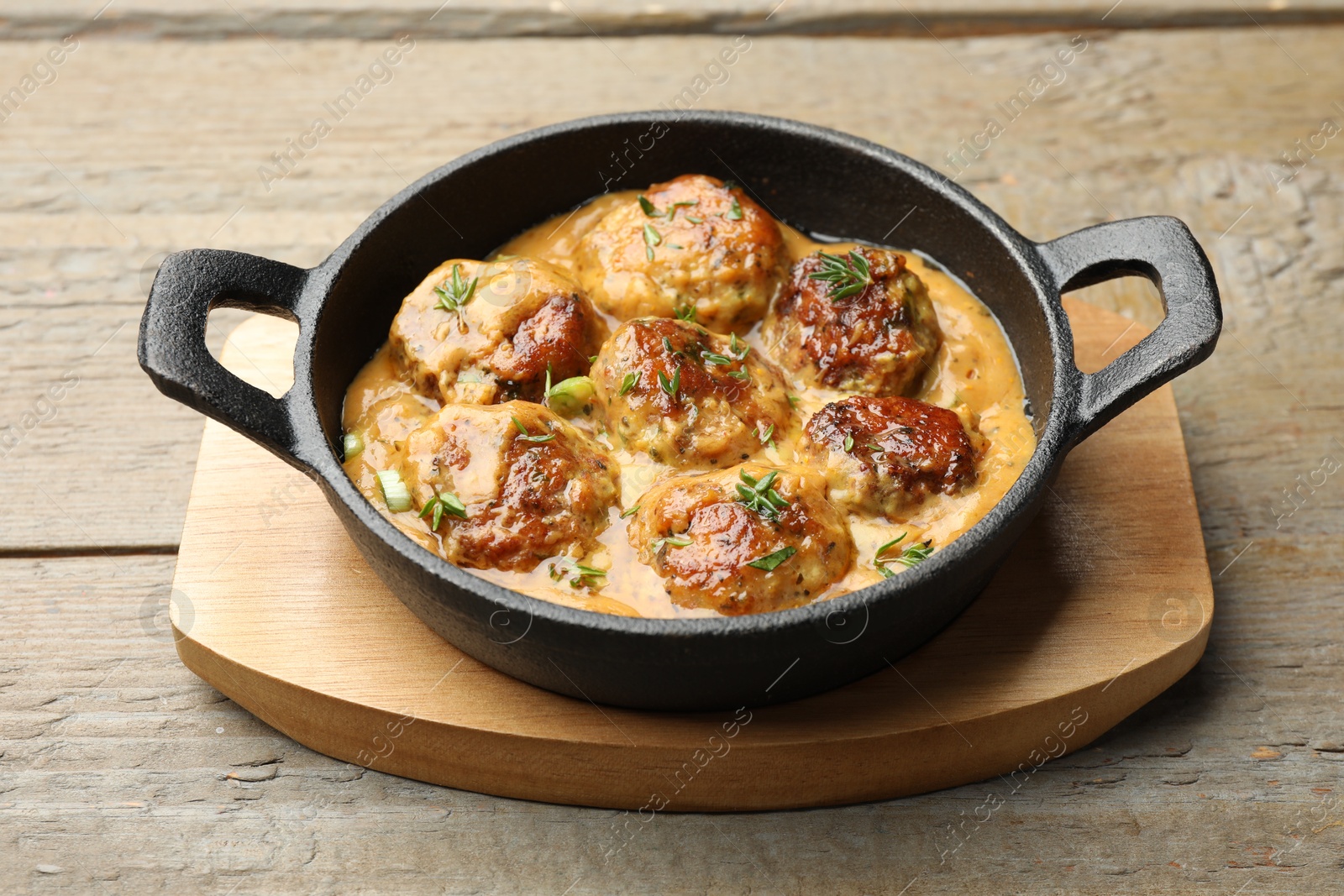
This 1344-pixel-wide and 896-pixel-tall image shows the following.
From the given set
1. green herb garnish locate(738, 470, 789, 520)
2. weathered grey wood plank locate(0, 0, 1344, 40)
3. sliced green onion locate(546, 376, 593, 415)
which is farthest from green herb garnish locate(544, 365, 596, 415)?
weathered grey wood plank locate(0, 0, 1344, 40)

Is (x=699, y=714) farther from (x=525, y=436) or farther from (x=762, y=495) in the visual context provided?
(x=525, y=436)

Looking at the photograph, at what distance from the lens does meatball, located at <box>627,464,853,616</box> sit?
2.75 metres

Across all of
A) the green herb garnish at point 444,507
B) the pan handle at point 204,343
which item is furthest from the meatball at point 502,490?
the pan handle at point 204,343

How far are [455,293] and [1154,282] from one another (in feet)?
6.11

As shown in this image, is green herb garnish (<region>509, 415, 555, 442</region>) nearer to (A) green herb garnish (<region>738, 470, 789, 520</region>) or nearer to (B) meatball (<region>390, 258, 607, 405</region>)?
(B) meatball (<region>390, 258, 607, 405</region>)

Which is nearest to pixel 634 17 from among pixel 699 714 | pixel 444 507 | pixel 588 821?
pixel 444 507

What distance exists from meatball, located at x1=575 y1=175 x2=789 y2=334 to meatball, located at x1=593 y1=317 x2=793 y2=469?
0.20 metres

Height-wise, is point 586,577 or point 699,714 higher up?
point 586,577

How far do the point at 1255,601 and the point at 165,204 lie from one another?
405 centimetres

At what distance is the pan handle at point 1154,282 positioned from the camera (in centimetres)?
296

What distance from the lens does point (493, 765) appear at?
3.06 metres

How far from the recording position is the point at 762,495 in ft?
9.15

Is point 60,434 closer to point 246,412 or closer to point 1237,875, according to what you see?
point 246,412

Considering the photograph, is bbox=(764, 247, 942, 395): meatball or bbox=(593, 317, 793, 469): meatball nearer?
bbox=(593, 317, 793, 469): meatball
